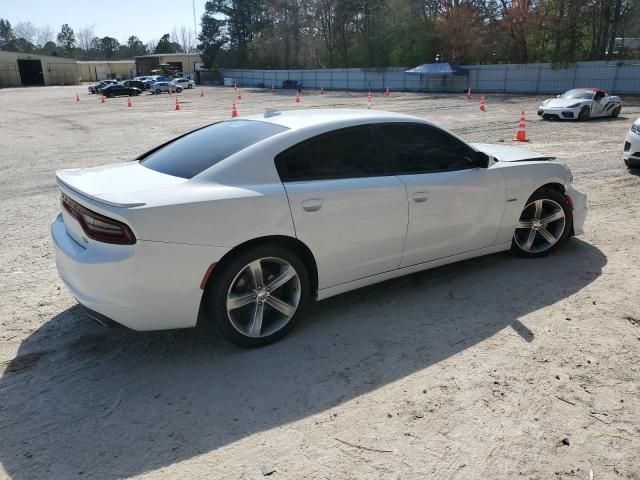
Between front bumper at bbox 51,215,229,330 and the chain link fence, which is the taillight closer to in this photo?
front bumper at bbox 51,215,229,330

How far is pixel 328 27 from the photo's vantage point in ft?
234

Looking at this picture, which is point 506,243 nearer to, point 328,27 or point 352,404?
point 352,404

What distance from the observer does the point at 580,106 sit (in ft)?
62.4

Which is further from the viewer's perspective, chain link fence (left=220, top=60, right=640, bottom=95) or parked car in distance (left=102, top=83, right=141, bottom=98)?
parked car in distance (left=102, top=83, right=141, bottom=98)

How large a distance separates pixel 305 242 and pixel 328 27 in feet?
242

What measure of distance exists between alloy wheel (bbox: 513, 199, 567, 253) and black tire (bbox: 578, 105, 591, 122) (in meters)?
16.2

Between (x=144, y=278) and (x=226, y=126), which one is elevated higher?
(x=226, y=126)

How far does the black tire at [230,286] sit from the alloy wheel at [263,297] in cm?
2

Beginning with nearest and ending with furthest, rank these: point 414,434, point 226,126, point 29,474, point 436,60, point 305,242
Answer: point 29,474 → point 414,434 → point 305,242 → point 226,126 → point 436,60

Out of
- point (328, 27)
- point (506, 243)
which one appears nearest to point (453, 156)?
point (506, 243)

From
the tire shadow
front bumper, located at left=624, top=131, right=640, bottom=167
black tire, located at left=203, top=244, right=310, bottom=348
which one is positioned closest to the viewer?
the tire shadow

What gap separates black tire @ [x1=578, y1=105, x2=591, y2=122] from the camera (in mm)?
19125

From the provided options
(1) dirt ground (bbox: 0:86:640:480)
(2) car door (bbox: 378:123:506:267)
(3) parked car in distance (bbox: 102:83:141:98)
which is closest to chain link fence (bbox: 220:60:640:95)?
(3) parked car in distance (bbox: 102:83:141:98)

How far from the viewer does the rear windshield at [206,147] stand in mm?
→ 3717
